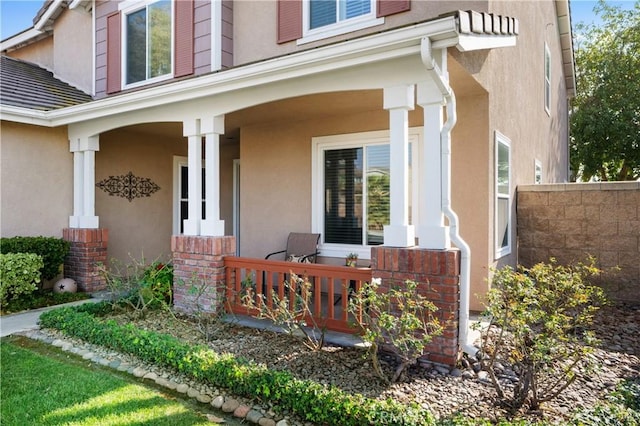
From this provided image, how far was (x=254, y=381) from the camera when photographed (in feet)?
11.6

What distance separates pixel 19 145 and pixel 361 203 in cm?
596

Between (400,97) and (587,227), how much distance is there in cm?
473

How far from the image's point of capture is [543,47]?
9508 millimetres

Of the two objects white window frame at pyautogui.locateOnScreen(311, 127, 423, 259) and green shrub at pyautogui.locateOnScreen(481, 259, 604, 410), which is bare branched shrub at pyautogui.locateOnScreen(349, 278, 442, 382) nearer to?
green shrub at pyautogui.locateOnScreen(481, 259, 604, 410)

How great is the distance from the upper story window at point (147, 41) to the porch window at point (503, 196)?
240 inches

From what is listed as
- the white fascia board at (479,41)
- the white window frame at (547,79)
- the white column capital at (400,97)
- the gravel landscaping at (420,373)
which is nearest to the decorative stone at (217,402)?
the gravel landscaping at (420,373)

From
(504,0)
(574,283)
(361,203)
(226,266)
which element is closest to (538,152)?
(504,0)

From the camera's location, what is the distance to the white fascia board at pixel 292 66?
4016 mm

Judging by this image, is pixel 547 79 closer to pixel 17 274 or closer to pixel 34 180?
pixel 34 180

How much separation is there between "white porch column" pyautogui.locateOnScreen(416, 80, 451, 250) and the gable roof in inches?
268

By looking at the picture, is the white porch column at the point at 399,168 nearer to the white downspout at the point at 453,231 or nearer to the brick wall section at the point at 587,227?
the white downspout at the point at 453,231

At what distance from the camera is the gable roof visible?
24.8ft

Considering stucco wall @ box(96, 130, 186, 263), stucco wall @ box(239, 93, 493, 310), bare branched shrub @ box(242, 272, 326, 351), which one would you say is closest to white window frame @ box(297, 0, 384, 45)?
stucco wall @ box(239, 93, 493, 310)

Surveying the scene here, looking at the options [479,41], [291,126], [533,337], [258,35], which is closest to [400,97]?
[479,41]
